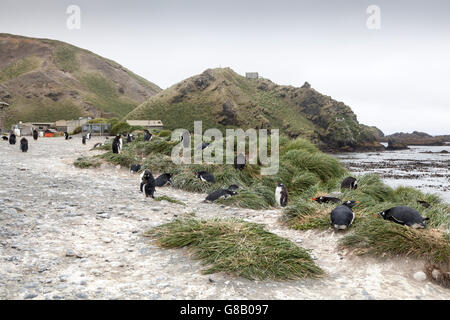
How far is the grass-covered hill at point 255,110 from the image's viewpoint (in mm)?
84375

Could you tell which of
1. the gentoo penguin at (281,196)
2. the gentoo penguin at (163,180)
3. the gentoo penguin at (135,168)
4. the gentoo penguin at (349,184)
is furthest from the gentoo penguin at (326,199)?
the gentoo penguin at (135,168)

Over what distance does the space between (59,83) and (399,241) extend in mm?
136235

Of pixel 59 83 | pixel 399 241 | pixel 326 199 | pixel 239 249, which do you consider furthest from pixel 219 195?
pixel 59 83

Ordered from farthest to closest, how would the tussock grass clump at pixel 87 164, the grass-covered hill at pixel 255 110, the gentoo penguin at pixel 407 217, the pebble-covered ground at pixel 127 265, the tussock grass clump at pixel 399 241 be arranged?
the grass-covered hill at pixel 255 110, the tussock grass clump at pixel 87 164, the gentoo penguin at pixel 407 217, the tussock grass clump at pixel 399 241, the pebble-covered ground at pixel 127 265

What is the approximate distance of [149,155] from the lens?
15.7 meters

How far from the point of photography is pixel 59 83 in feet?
401

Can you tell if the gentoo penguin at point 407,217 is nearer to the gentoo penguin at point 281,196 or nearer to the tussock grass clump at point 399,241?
the tussock grass clump at point 399,241

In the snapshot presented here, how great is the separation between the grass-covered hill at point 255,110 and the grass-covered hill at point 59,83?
97.7ft

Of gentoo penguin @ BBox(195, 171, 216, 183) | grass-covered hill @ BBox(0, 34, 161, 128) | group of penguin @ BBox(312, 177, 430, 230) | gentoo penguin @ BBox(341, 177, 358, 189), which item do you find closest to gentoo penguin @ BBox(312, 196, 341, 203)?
group of penguin @ BBox(312, 177, 430, 230)

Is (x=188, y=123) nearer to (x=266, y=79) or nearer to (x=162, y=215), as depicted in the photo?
(x=266, y=79)

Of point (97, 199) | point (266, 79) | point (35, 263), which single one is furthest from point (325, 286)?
point (266, 79)

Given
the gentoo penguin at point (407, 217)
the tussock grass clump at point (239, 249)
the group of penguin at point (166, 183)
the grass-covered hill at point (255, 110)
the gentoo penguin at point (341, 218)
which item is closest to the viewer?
the tussock grass clump at point (239, 249)

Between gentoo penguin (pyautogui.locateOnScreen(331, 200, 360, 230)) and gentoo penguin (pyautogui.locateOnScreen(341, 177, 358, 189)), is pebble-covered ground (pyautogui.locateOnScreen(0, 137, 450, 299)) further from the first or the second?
gentoo penguin (pyautogui.locateOnScreen(341, 177, 358, 189))
